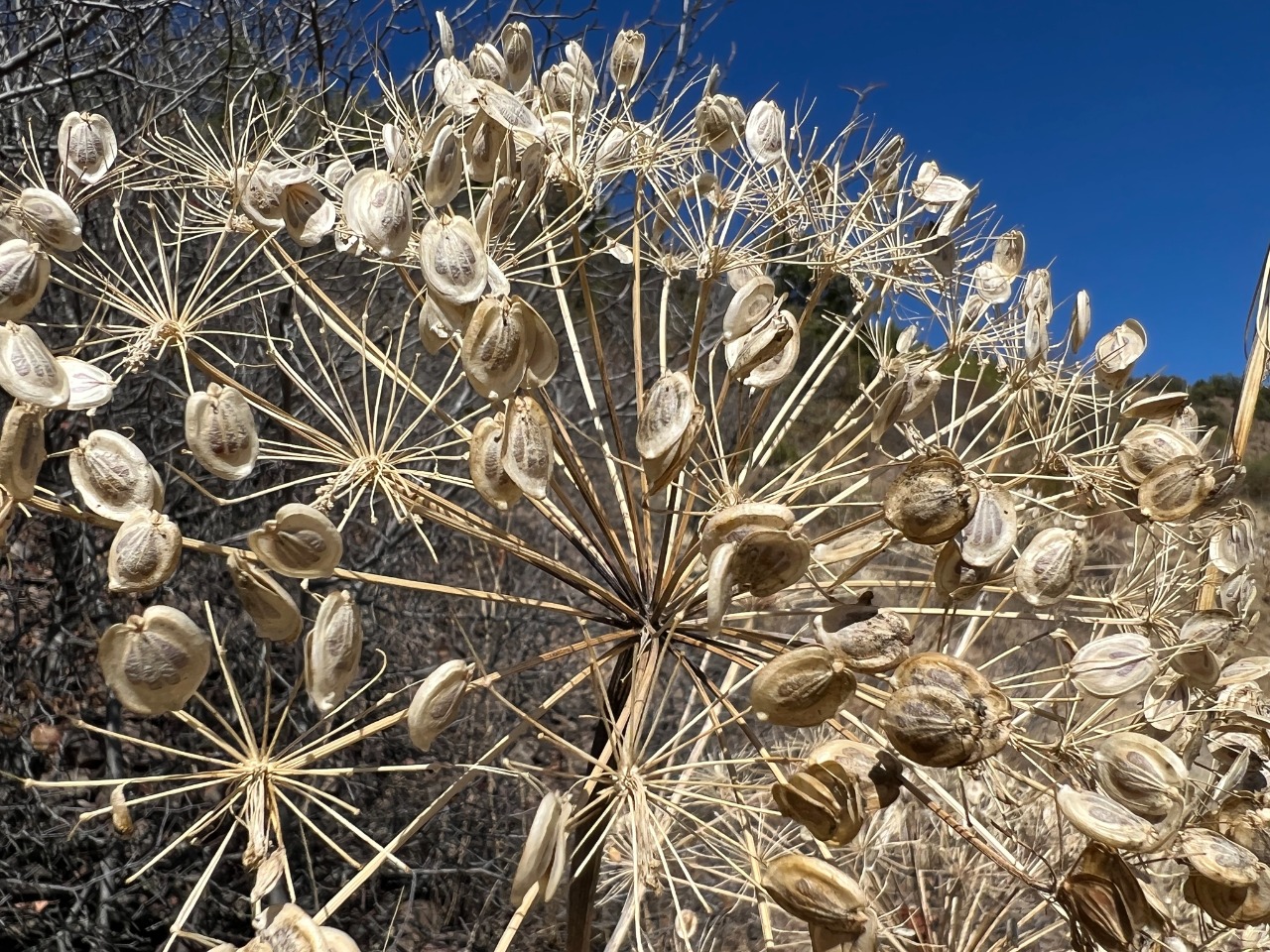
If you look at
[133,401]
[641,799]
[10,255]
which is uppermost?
[133,401]

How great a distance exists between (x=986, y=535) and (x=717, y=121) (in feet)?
3.56

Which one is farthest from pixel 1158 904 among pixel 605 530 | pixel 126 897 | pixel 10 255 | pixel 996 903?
pixel 126 897

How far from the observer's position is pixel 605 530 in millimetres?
1568

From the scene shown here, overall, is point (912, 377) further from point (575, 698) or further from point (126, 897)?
point (575, 698)

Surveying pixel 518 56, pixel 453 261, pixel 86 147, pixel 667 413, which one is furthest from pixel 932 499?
pixel 86 147

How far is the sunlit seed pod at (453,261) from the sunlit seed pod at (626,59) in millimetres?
864

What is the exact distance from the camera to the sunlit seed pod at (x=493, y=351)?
3.83 feet

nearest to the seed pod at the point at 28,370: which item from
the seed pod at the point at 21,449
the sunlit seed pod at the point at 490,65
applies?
the seed pod at the point at 21,449

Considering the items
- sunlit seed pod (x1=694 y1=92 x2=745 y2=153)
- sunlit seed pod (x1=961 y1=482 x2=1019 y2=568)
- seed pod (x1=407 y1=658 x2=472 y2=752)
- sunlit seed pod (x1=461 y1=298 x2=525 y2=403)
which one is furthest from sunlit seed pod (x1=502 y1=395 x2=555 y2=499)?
sunlit seed pod (x1=694 y1=92 x2=745 y2=153)

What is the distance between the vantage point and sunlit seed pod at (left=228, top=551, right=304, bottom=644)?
1061 millimetres

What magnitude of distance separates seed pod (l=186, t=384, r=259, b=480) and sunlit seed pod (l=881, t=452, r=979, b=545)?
2.82ft

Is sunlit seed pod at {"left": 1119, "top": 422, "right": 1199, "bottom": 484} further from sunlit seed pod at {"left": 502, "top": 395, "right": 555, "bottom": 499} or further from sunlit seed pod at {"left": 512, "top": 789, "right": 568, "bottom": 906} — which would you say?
sunlit seed pod at {"left": 512, "top": 789, "right": 568, "bottom": 906}

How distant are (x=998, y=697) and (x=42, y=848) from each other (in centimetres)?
325

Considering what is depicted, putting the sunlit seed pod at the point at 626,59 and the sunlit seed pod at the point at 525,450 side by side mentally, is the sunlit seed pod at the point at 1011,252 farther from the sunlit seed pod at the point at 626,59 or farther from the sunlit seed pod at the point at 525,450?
the sunlit seed pod at the point at 525,450
